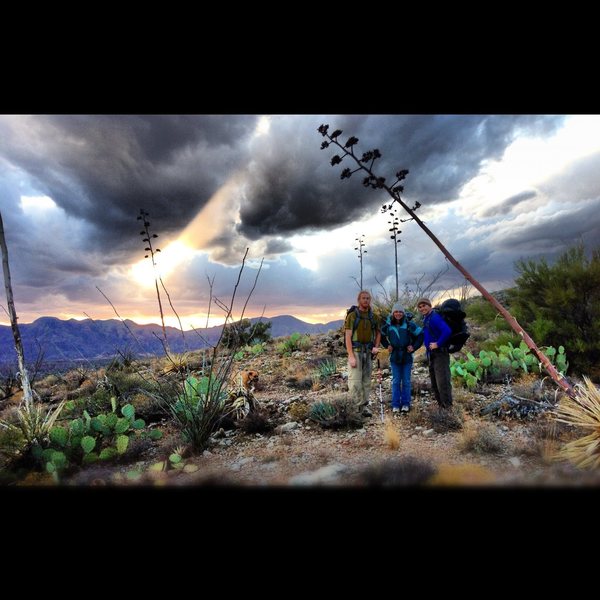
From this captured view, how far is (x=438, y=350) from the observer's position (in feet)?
14.2

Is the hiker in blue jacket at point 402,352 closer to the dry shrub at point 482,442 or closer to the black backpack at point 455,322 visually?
the black backpack at point 455,322

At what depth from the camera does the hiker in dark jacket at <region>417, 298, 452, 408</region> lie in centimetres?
425

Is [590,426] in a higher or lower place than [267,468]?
higher

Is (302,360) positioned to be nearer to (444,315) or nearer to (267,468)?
(444,315)

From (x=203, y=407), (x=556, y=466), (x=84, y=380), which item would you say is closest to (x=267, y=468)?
(x=203, y=407)

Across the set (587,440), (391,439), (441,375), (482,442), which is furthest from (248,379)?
(587,440)

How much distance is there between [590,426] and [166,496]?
3.04 m

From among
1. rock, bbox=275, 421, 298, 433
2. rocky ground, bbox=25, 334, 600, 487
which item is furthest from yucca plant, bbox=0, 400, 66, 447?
rock, bbox=275, 421, 298, 433

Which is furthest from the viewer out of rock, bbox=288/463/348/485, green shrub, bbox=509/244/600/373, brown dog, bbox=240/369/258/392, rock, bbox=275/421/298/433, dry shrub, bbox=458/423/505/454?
green shrub, bbox=509/244/600/373

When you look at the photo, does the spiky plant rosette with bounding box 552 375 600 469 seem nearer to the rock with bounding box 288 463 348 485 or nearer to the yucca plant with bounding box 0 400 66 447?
the rock with bounding box 288 463 348 485

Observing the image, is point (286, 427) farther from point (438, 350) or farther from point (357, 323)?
point (438, 350)

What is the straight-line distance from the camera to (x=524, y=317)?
260 inches

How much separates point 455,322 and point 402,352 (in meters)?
0.83

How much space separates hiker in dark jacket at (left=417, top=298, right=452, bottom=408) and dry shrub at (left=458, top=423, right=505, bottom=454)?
105 centimetres
